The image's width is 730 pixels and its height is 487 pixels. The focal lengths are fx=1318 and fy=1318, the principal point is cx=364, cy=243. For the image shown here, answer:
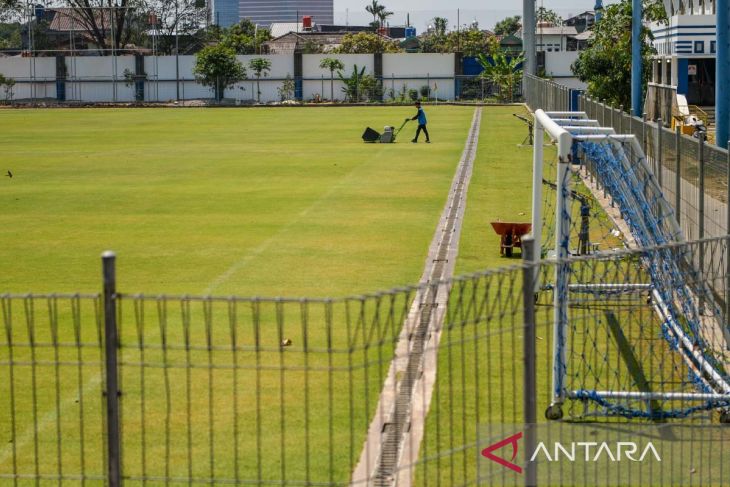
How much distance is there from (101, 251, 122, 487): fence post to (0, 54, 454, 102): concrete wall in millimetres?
87946

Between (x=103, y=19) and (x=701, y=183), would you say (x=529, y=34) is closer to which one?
(x=103, y=19)

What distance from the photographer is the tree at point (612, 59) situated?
5459 centimetres

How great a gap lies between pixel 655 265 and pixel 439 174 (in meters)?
19.0

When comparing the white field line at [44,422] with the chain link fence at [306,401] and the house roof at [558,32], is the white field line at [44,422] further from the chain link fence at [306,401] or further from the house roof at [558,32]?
the house roof at [558,32]

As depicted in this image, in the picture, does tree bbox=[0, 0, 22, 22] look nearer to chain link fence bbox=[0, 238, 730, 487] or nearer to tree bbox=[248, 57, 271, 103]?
tree bbox=[248, 57, 271, 103]

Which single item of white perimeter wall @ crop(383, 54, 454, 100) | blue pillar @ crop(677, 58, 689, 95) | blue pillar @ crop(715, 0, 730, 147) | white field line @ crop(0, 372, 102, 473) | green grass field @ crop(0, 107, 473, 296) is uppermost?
white perimeter wall @ crop(383, 54, 454, 100)

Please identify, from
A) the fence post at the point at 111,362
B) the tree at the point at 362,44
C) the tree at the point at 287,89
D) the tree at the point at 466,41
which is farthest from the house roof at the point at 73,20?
the fence post at the point at 111,362

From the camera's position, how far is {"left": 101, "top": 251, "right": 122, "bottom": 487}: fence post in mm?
6184

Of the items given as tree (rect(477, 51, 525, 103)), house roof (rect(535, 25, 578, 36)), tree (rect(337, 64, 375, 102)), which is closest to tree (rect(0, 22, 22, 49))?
house roof (rect(535, 25, 578, 36))

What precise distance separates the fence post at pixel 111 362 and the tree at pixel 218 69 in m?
85.9

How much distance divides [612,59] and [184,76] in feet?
163

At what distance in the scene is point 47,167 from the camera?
3288 cm

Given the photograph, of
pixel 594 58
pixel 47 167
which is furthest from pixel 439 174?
pixel 594 58

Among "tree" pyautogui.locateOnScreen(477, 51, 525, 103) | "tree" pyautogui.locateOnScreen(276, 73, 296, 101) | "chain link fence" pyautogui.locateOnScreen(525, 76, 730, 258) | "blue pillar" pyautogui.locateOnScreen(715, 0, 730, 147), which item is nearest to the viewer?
"chain link fence" pyautogui.locateOnScreen(525, 76, 730, 258)
